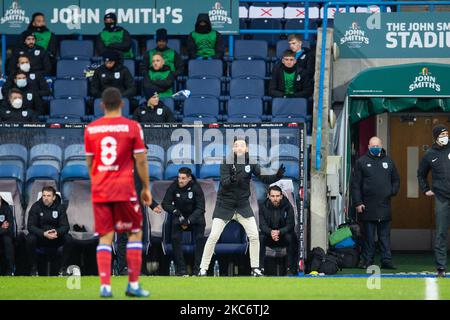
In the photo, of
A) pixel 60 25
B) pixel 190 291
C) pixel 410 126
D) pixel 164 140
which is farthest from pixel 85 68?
pixel 190 291

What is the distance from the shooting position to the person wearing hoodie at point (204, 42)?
70.8ft

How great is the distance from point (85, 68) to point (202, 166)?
372 cm

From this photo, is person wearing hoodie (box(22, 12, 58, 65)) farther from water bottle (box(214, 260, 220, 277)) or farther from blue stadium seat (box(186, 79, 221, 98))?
water bottle (box(214, 260, 220, 277))

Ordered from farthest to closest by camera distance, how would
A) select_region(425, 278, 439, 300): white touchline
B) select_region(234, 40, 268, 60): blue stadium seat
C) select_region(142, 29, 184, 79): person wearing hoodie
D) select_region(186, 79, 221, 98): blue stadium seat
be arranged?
select_region(234, 40, 268, 60): blue stadium seat < select_region(142, 29, 184, 79): person wearing hoodie < select_region(186, 79, 221, 98): blue stadium seat < select_region(425, 278, 439, 300): white touchline

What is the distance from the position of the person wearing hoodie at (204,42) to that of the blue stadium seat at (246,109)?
5.37ft

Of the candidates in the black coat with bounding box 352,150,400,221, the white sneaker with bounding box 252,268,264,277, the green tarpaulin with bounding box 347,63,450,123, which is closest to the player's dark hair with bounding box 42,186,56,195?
the white sneaker with bounding box 252,268,264,277

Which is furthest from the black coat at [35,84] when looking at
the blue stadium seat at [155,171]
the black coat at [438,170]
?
the black coat at [438,170]

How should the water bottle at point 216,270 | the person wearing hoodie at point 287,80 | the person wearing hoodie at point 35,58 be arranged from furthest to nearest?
the person wearing hoodie at point 35,58 → the person wearing hoodie at point 287,80 → the water bottle at point 216,270

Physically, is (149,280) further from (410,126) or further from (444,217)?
(410,126)

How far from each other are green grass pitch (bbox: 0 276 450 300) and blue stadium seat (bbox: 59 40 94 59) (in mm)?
6846

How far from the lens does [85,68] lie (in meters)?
21.6

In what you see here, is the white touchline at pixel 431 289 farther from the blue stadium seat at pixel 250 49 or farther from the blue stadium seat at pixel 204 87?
the blue stadium seat at pixel 250 49

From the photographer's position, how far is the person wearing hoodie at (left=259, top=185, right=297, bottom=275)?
707 inches

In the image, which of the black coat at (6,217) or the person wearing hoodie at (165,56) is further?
the person wearing hoodie at (165,56)
